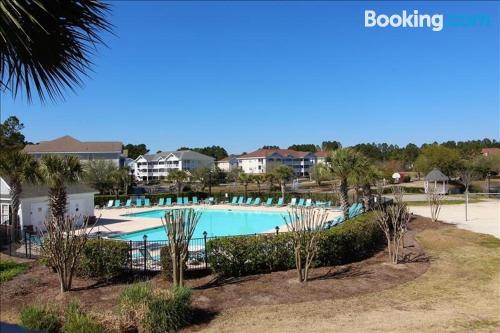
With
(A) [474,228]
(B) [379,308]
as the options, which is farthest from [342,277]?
(A) [474,228]

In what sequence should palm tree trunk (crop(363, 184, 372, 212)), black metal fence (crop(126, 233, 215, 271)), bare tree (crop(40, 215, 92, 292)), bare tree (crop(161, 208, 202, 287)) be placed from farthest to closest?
1. palm tree trunk (crop(363, 184, 372, 212))
2. black metal fence (crop(126, 233, 215, 271))
3. bare tree (crop(40, 215, 92, 292))
4. bare tree (crop(161, 208, 202, 287))

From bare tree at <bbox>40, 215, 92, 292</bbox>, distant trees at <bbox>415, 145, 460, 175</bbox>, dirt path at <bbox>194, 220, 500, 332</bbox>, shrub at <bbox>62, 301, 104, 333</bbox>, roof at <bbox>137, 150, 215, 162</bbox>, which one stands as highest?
roof at <bbox>137, 150, 215, 162</bbox>

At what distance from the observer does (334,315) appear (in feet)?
29.8

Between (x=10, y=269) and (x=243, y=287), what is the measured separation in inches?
329

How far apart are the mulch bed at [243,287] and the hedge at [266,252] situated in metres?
0.37

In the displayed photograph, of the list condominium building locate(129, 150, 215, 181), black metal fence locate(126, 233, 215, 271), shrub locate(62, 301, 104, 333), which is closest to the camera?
shrub locate(62, 301, 104, 333)

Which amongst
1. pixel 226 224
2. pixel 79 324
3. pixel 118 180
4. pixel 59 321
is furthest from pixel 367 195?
pixel 118 180

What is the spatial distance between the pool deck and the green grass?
443cm

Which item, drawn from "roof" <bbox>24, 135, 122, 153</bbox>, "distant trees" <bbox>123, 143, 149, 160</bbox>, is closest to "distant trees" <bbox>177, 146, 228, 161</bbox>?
"distant trees" <bbox>123, 143, 149, 160</bbox>

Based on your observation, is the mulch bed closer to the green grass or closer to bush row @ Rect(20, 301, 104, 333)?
the green grass

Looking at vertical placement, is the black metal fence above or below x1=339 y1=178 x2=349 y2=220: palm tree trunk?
below

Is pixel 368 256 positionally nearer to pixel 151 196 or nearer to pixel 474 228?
pixel 474 228

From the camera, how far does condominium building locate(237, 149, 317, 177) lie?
330ft

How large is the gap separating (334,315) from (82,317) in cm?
540
